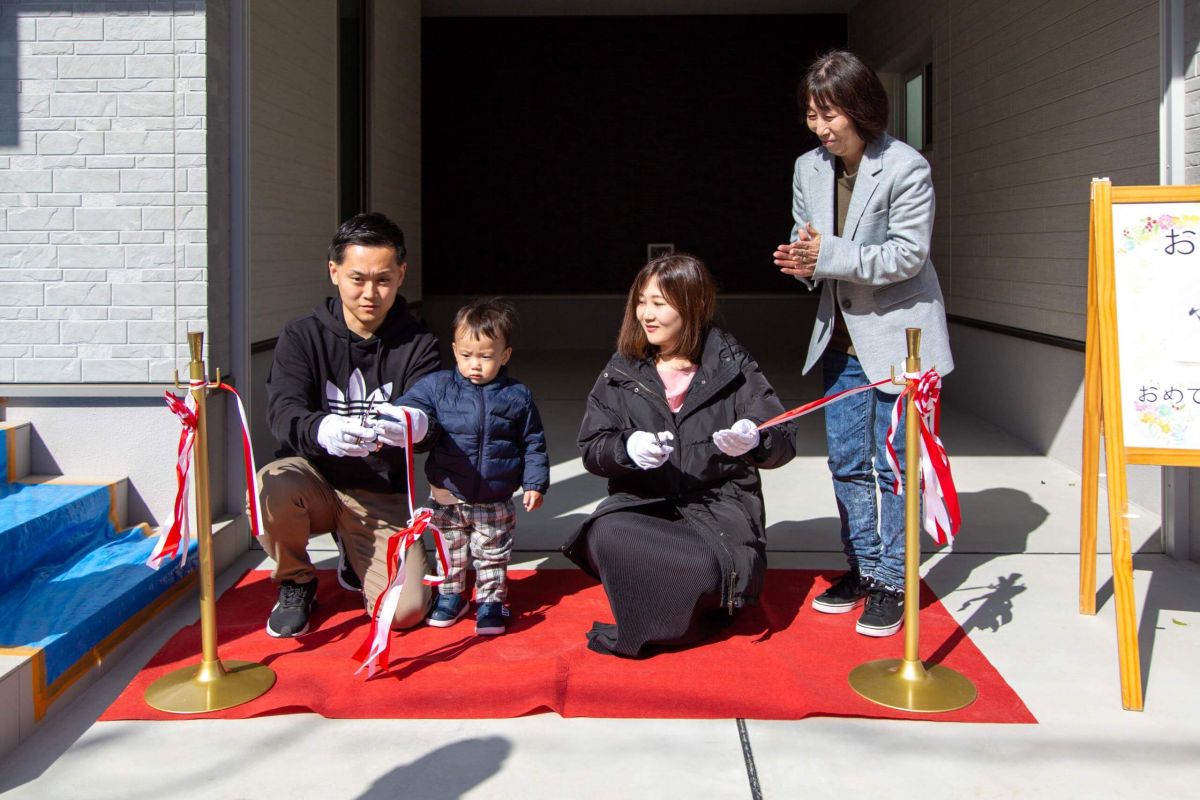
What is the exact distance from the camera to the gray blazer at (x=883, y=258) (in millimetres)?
3148

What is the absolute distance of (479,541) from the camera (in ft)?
10.9

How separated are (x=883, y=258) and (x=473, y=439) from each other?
4.07 feet

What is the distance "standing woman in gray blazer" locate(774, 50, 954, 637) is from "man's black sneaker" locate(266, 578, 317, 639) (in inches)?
58.0

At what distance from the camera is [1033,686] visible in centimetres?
286

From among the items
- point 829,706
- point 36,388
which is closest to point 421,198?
point 36,388

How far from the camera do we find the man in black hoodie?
3.21 m

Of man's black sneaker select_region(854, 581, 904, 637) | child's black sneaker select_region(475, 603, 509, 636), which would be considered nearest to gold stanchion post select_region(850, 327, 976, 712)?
man's black sneaker select_region(854, 581, 904, 637)

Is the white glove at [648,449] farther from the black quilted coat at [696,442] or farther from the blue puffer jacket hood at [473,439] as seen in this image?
the blue puffer jacket hood at [473,439]

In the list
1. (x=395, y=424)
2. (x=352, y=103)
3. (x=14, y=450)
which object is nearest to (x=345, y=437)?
(x=395, y=424)

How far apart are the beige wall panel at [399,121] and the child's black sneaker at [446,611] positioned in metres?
5.40

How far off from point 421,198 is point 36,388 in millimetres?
7306

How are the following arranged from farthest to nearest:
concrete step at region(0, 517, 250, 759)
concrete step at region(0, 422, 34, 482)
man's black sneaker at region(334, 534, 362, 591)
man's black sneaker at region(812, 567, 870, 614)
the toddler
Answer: concrete step at region(0, 422, 34, 482), man's black sneaker at region(334, 534, 362, 591), man's black sneaker at region(812, 567, 870, 614), the toddler, concrete step at region(0, 517, 250, 759)

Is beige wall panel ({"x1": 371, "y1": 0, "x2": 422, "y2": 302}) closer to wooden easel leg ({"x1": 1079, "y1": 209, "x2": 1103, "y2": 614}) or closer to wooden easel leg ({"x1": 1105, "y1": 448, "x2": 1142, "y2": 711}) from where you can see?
wooden easel leg ({"x1": 1079, "y1": 209, "x2": 1103, "y2": 614})

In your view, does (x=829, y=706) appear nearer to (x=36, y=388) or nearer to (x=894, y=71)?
(x=36, y=388)
